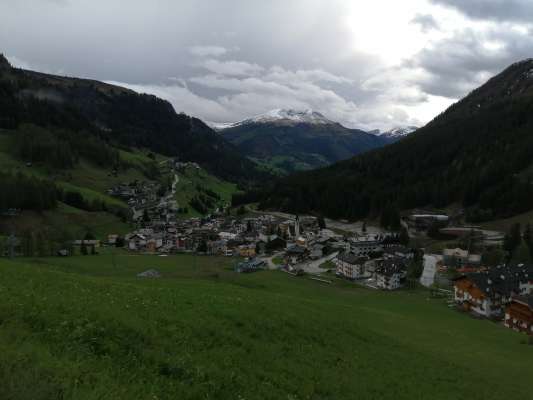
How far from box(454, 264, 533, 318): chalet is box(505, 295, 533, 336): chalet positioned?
16.1 feet

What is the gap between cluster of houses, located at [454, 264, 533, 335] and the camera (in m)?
56.9

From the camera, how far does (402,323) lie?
138 feet

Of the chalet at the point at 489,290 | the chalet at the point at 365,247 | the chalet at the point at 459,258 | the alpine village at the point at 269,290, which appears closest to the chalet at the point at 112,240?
the alpine village at the point at 269,290

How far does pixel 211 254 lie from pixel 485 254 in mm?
71874

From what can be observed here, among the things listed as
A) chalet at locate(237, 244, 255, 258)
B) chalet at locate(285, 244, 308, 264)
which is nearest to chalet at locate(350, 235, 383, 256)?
chalet at locate(285, 244, 308, 264)

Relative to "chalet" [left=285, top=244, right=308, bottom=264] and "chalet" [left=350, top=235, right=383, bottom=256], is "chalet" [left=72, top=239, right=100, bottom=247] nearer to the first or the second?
"chalet" [left=285, top=244, right=308, bottom=264]

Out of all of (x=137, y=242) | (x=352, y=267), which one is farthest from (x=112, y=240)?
(x=352, y=267)

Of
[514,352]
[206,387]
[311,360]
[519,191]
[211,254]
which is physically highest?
[519,191]

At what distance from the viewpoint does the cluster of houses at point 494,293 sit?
2239 inches

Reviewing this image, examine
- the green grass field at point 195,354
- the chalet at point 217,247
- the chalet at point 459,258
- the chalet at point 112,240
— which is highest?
the green grass field at point 195,354

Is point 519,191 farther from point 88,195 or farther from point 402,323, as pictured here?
point 88,195

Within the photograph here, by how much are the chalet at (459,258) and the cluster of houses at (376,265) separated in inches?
342

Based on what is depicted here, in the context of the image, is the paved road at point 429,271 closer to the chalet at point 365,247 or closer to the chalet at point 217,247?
the chalet at point 365,247

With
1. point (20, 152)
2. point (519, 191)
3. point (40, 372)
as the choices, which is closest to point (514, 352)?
point (40, 372)
